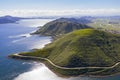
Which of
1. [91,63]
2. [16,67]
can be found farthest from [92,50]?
[16,67]

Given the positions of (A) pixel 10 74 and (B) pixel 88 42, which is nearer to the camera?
(A) pixel 10 74

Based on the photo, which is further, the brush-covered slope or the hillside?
Result: the brush-covered slope

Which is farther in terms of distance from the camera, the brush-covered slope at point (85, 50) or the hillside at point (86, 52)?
the brush-covered slope at point (85, 50)

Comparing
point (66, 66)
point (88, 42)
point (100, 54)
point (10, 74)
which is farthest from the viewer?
point (88, 42)

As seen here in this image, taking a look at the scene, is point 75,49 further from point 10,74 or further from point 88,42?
point 10,74

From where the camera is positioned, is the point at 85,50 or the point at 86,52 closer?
the point at 86,52

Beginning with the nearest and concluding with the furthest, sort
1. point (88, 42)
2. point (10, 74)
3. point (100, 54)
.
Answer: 1. point (10, 74)
2. point (100, 54)
3. point (88, 42)
